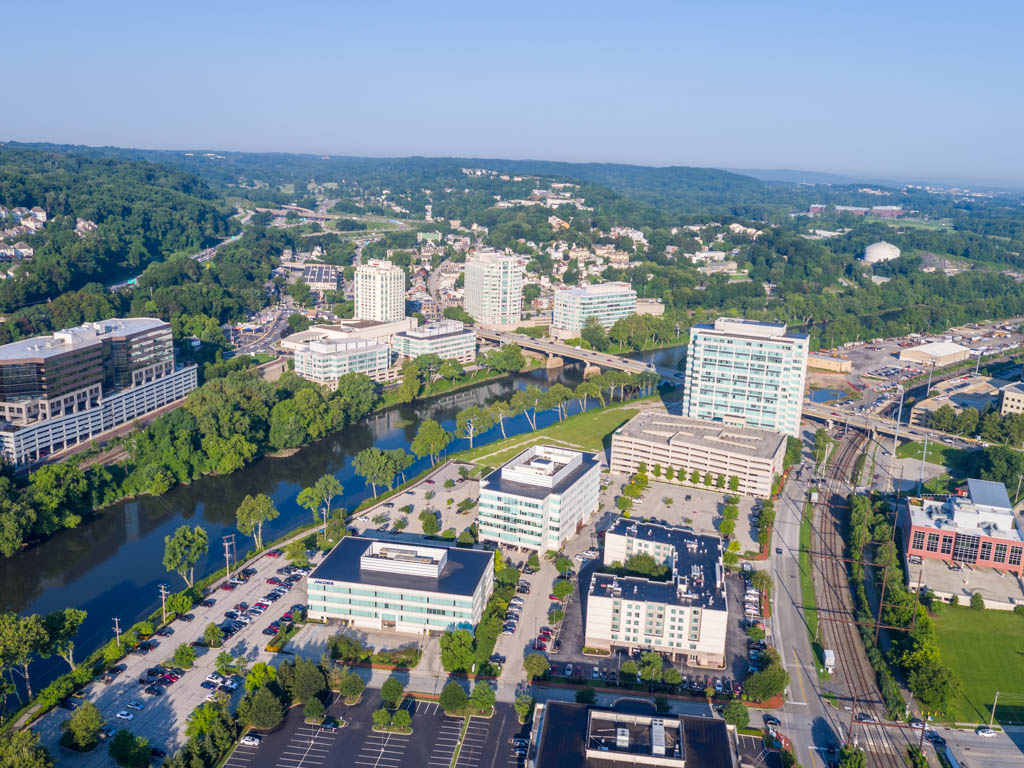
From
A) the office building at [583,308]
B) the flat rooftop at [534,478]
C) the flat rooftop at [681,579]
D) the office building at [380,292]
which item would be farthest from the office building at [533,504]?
the office building at [583,308]

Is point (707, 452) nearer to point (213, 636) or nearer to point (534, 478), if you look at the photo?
point (534, 478)

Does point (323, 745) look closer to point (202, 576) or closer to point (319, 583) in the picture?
point (319, 583)

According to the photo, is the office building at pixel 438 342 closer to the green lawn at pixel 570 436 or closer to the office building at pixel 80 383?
the green lawn at pixel 570 436

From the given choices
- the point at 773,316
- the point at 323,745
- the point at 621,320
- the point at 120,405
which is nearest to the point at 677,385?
the point at 621,320

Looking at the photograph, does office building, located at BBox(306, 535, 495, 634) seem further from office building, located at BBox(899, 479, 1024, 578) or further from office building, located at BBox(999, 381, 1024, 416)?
office building, located at BBox(999, 381, 1024, 416)

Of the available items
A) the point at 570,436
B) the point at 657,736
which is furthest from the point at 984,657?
the point at 570,436
